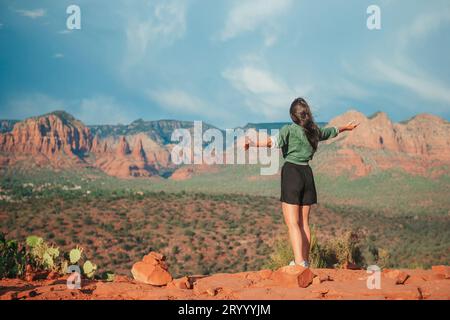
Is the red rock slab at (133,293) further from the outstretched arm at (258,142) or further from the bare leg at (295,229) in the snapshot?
the outstretched arm at (258,142)

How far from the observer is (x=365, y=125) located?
286ft

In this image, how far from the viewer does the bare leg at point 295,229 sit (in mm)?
6934

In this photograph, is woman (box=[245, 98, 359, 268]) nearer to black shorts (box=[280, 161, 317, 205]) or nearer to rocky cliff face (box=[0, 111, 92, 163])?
black shorts (box=[280, 161, 317, 205])

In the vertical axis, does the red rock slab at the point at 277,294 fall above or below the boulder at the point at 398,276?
below

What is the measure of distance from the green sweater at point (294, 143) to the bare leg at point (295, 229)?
58cm

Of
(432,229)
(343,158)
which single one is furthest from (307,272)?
(343,158)

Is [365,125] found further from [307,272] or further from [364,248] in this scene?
[307,272]

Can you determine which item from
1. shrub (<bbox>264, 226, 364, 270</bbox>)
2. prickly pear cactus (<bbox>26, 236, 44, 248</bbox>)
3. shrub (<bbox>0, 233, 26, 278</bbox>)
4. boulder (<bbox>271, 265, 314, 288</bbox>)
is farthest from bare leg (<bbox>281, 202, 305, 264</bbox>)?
shrub (<bbox>264, 226, 364, 270</bbox>)

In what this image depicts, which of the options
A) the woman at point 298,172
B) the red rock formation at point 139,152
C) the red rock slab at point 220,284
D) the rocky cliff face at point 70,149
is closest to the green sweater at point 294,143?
the woman at point 298,172

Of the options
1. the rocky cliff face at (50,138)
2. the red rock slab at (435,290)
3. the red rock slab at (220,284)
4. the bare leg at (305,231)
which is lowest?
the red rock slab at (220,284)

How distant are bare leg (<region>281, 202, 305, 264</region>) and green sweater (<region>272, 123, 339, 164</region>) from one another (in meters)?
0.58

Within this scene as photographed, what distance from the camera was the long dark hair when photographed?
277 inches

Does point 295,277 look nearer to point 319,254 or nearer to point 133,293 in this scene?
point 133,293
